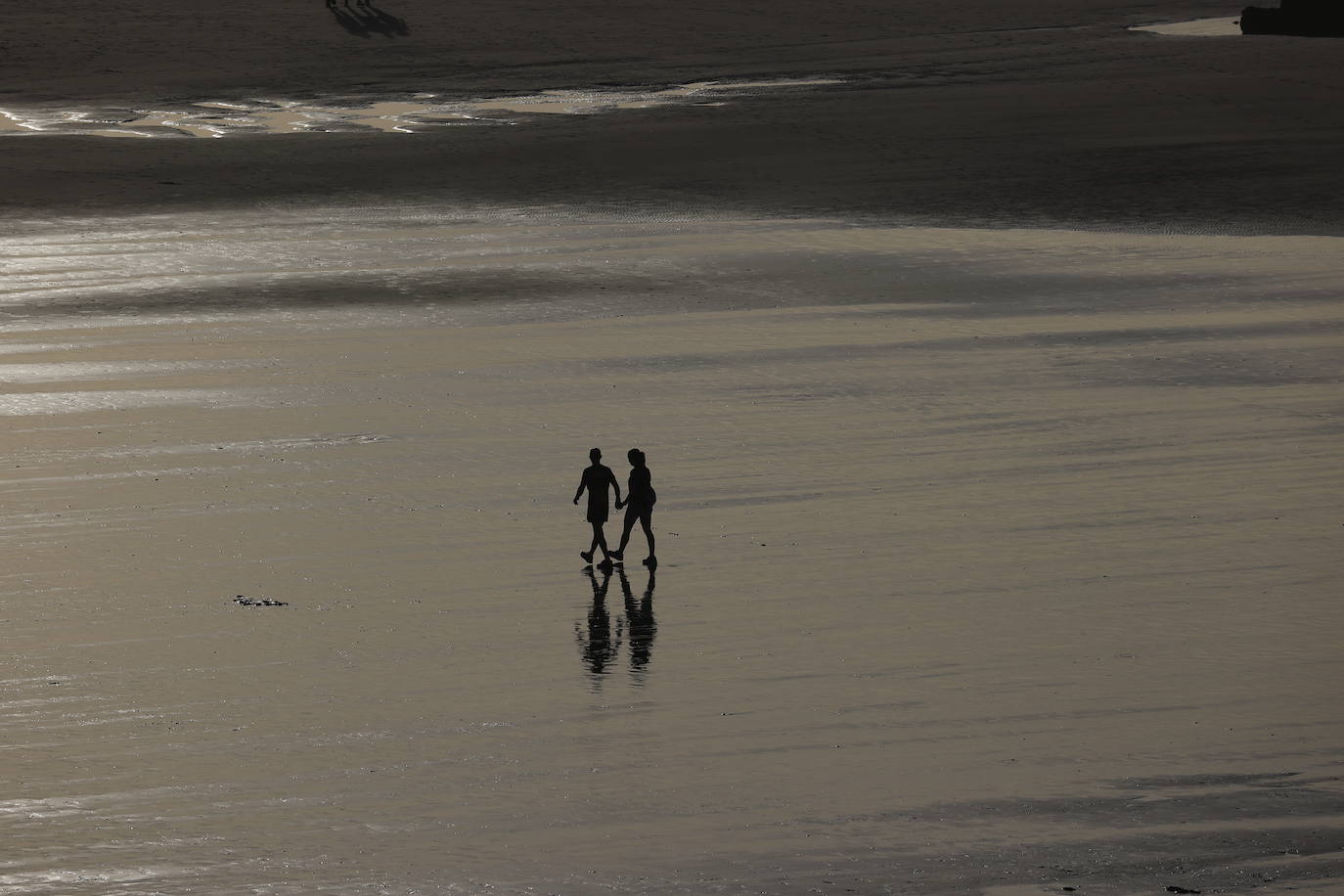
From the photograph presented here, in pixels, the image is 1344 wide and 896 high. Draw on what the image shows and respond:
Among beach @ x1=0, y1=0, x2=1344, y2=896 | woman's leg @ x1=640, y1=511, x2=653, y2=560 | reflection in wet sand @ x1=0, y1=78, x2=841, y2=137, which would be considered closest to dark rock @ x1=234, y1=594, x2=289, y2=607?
beach @ x1=0, y1=0, x2=1344, y2=896

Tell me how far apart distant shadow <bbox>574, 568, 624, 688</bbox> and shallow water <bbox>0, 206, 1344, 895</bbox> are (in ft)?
0.21

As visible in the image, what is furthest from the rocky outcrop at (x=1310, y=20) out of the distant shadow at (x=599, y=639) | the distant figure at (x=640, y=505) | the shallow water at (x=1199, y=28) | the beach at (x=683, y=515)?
the distant shadow at (x=599, y=639)

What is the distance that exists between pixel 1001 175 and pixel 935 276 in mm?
7378

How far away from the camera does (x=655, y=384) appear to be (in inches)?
729

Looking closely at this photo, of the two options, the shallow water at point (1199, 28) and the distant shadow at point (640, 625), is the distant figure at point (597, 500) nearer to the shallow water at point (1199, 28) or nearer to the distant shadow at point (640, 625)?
the distant shadow at point (640, 625)

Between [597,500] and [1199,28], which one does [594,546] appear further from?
[1199,28]

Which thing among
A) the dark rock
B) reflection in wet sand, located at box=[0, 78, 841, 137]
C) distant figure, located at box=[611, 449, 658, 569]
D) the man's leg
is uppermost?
reflection in wet sand, located at box=[0, 78, 841, 137]

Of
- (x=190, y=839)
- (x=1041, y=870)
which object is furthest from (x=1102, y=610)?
(x=190, y=839)

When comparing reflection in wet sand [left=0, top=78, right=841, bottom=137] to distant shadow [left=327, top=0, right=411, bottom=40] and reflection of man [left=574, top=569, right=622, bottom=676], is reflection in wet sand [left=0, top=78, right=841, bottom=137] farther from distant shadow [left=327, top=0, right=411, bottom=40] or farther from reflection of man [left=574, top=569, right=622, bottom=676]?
reflection of man [left=574, top=569, right=622, bottom=676]

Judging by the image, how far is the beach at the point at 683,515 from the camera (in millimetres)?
9289

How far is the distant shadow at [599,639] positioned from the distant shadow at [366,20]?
3554 cm

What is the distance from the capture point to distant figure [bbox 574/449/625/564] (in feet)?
44.3

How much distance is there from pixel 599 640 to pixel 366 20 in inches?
1510

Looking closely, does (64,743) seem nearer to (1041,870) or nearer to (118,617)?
(118,617)
